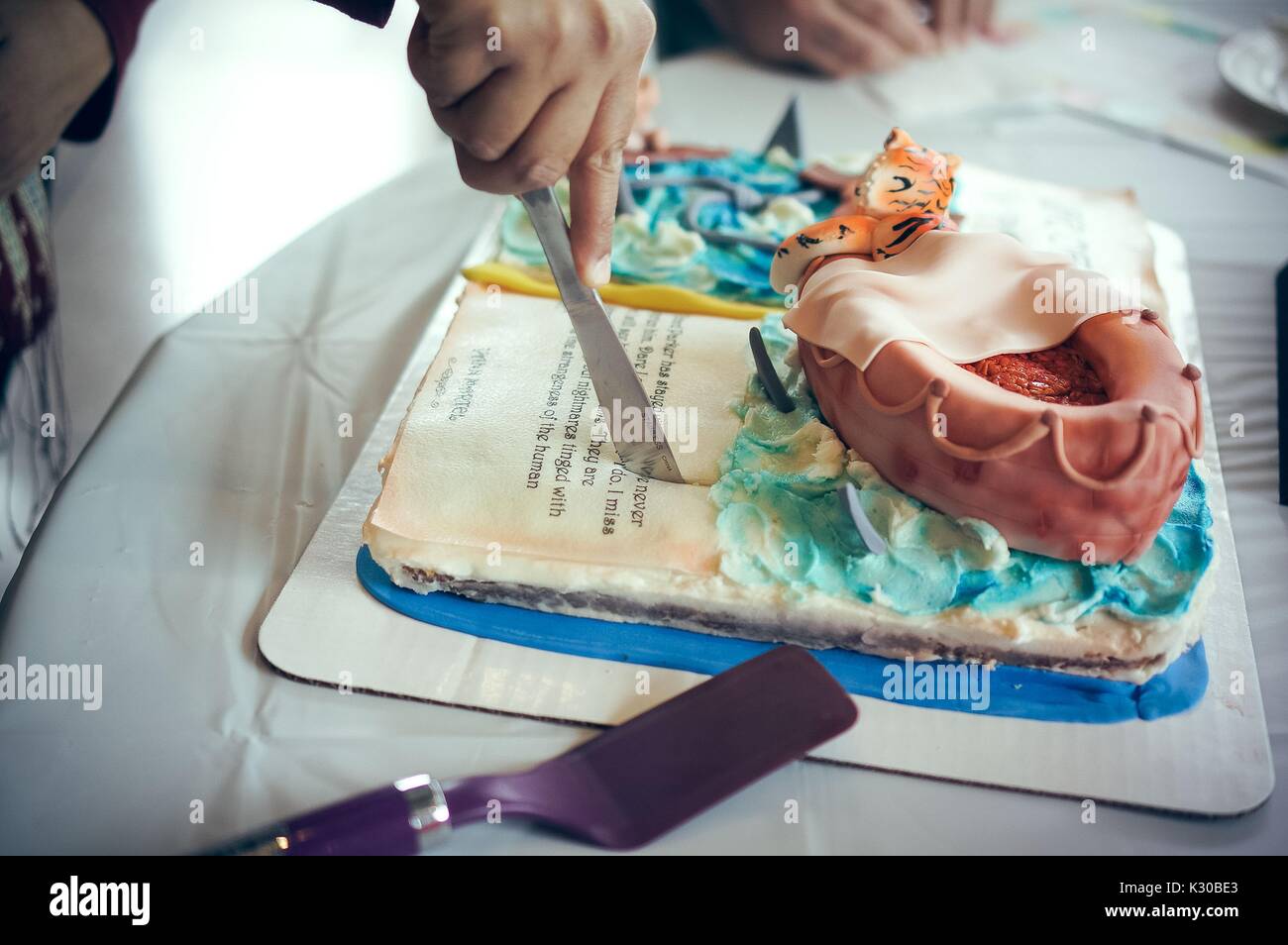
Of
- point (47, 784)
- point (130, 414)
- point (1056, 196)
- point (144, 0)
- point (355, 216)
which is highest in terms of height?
point (144, 0)

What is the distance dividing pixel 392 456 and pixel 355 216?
68cm

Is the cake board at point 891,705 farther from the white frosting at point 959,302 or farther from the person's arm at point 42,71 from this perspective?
the person's arm at point 42,71

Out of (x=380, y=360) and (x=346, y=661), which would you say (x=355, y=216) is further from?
(x=346, y=661)

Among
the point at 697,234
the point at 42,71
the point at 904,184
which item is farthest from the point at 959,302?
the point at 42,71

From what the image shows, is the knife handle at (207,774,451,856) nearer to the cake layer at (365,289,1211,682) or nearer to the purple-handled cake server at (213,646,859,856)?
the purple-handled cake server at (213,646,859,856)

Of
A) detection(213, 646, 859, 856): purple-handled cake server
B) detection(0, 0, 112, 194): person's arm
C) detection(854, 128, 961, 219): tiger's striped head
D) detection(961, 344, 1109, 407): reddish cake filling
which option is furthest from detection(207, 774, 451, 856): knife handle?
detection(0, 0, 112, 194): person's arm

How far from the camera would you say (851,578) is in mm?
856

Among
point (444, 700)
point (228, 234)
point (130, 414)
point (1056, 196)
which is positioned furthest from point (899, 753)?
point (228, 234)

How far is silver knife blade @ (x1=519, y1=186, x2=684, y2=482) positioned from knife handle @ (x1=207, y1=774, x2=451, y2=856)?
1.14ft

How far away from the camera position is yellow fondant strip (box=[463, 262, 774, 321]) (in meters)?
1.21

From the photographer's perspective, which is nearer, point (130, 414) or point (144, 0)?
point (130, 414)

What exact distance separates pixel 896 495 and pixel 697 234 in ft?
1.83

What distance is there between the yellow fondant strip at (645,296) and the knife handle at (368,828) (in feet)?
2.13

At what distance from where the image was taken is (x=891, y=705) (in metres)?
0.86
